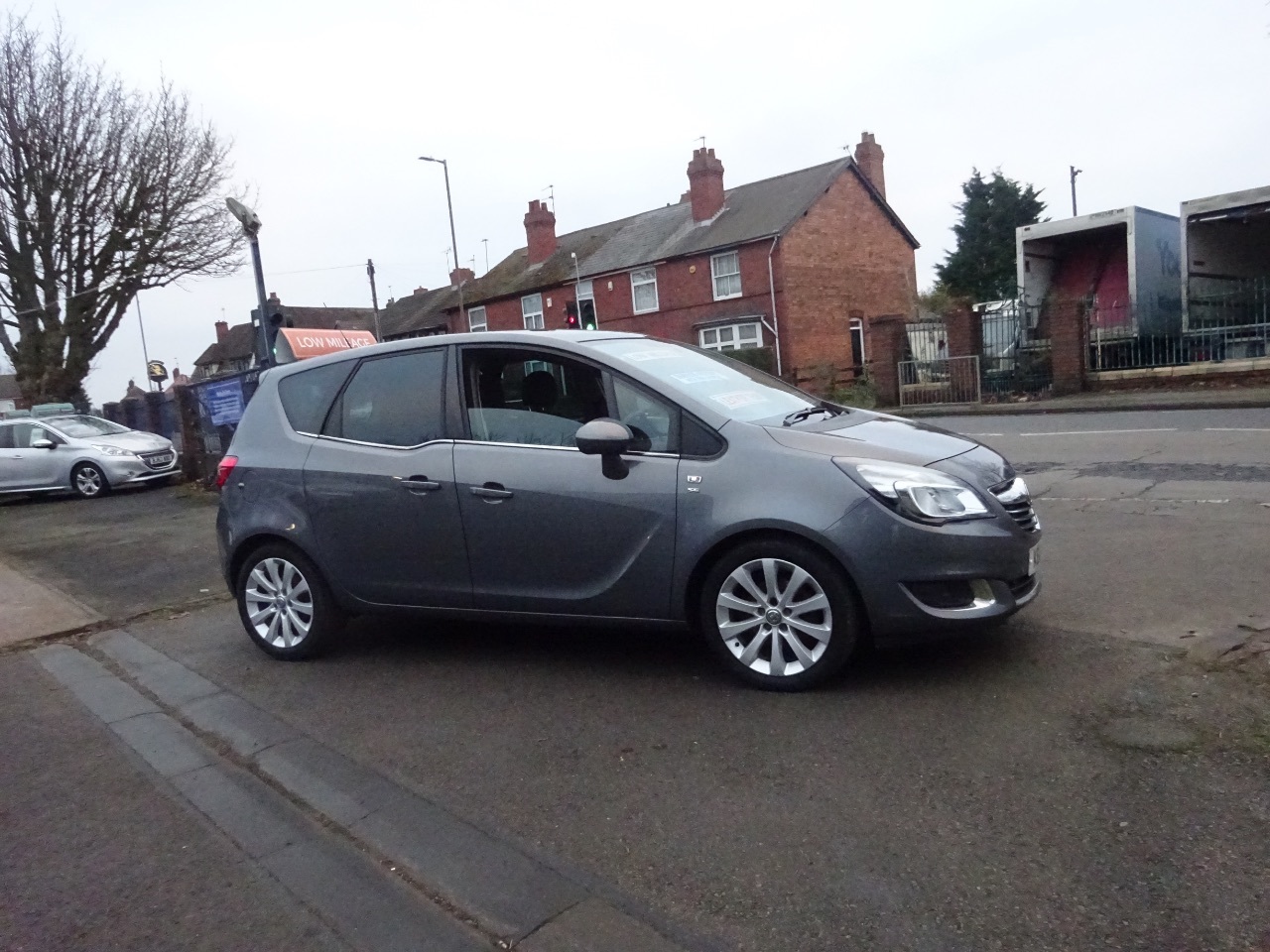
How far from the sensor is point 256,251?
1420cm

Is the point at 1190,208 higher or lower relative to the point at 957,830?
higher

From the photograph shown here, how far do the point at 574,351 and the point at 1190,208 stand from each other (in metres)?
16.5

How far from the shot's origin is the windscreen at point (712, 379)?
16.0ft

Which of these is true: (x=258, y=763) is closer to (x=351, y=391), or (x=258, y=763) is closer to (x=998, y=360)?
(x=351, y=391)

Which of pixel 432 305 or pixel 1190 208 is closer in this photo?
pixel 1190 208

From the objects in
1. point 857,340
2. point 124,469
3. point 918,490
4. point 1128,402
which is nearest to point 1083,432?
point 1128,402

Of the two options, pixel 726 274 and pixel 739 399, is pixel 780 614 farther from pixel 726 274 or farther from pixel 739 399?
pixel 726 274

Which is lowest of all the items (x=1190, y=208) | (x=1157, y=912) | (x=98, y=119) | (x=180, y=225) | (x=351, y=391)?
(x=1157, y=912)

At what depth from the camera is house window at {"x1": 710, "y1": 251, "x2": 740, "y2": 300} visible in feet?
114

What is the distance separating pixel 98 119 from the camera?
2439 cm

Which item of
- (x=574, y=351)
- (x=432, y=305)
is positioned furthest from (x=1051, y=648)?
(x=432, y=305)

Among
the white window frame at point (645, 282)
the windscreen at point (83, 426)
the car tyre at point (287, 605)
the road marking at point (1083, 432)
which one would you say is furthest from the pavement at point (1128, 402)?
the white window frame at point (645, 282)

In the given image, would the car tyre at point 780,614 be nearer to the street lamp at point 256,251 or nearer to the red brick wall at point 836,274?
the street lamp at point 256,251

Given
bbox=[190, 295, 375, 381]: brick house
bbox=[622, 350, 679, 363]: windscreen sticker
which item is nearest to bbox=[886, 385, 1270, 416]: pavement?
bbox=[622, 350, 679, 363]: windscreen sticker
